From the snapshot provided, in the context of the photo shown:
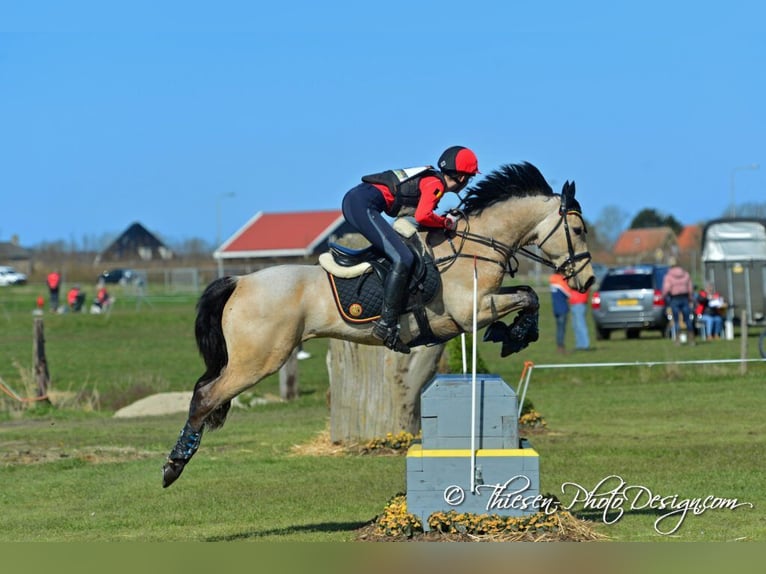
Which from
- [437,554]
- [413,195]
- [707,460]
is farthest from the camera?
[707,460]

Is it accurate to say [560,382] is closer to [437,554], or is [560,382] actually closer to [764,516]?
[764,516]

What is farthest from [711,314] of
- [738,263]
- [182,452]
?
[182,452]

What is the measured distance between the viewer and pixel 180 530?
10.5 meters

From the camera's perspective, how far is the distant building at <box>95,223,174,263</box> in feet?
418

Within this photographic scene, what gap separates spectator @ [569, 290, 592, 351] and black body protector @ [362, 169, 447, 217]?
2071cm

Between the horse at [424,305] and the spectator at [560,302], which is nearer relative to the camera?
the horse at [424,305]

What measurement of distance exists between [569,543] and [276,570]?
227cm

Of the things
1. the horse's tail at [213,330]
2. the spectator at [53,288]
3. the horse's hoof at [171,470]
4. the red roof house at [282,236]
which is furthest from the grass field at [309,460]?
the red roof house at [282,236]

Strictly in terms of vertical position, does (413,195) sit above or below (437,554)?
above

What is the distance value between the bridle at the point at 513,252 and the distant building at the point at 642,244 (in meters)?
70.3

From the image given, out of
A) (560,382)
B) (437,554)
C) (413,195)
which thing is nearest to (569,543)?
(437,554)

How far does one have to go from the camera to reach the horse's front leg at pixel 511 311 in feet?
32.4

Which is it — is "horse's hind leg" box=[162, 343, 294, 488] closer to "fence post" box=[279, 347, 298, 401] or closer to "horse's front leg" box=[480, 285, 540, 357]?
"horse's front leg" box=[480, 285, 540, 357]

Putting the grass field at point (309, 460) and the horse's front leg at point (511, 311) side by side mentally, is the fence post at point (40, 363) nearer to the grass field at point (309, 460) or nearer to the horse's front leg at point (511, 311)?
the grass field at point (309, 460)
